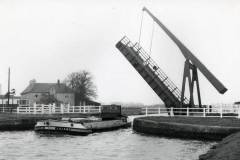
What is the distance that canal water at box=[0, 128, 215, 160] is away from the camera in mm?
16727

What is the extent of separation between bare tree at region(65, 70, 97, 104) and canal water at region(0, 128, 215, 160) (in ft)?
199

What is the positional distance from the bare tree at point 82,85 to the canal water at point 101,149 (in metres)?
60.7

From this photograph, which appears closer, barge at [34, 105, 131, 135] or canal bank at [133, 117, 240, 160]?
canal bank at [133, 117, 240, 160]

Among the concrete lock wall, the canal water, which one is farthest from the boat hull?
the concrete lock wall

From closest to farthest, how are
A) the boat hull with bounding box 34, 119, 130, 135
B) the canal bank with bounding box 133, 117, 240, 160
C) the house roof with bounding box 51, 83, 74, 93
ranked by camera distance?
1. the canal bank with bounding box 133, 117, 240, 160
2. the boat hull with bounding box 34, 119, 130, 135
3. the house roof with bounding box 51, 83, 74, 93

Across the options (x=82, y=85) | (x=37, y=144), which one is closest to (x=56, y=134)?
(x=37, y=144)

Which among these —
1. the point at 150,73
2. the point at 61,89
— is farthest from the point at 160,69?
the point at 61,89

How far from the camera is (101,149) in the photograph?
1925cm

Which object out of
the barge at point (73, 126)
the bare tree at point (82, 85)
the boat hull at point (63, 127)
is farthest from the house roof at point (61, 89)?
the boat hull at point (63, 127)

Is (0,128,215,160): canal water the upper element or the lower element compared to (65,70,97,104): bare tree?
lower

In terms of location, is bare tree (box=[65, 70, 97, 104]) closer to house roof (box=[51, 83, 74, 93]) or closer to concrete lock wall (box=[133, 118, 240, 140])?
house roof (box=[51, 83, 74, 93])

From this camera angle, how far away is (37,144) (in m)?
21.2

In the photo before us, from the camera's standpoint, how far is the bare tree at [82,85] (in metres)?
84.4

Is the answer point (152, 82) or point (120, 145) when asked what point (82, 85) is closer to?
point (152, 82)
